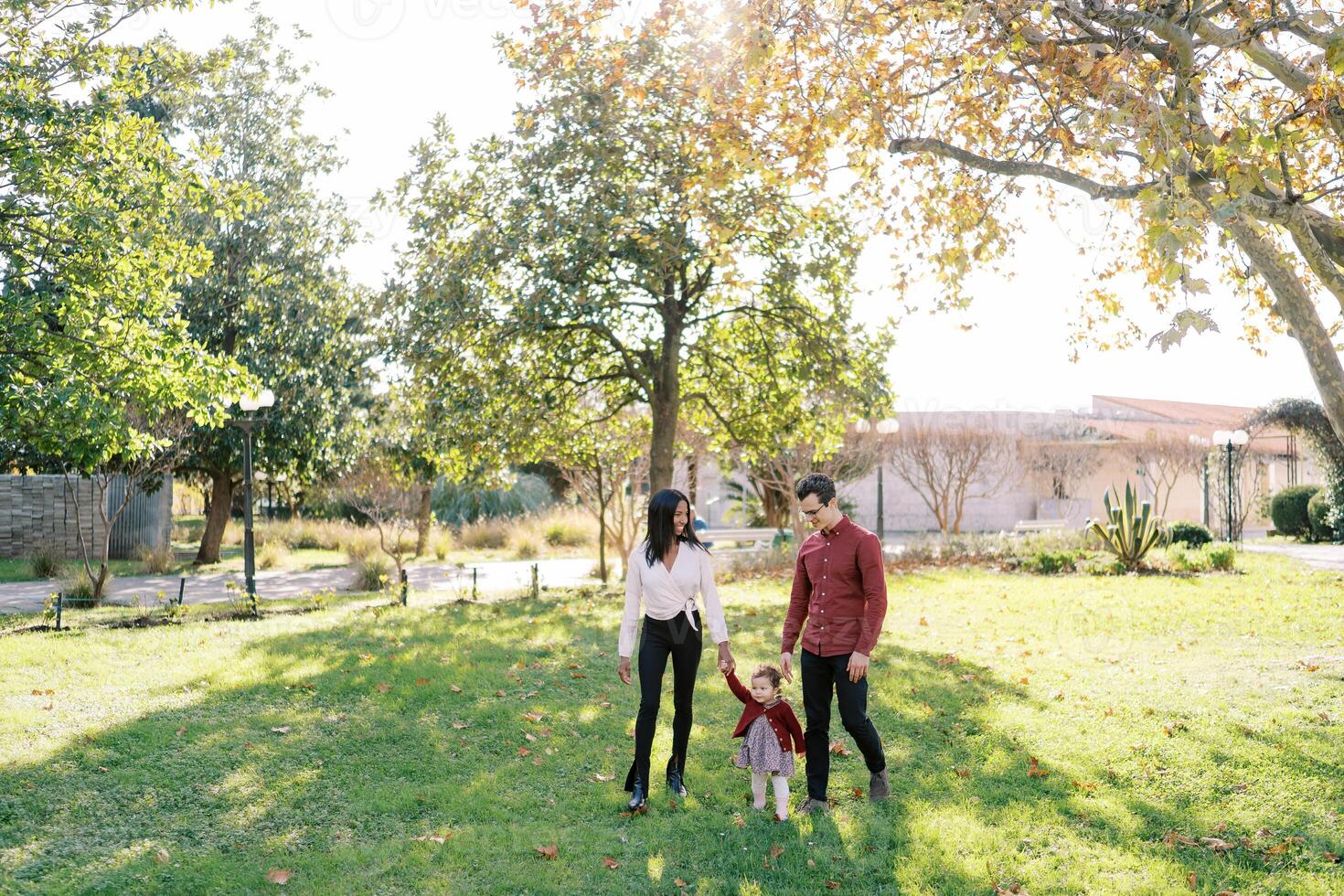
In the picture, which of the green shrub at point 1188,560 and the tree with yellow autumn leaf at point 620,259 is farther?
the green shrub at point 1188,560

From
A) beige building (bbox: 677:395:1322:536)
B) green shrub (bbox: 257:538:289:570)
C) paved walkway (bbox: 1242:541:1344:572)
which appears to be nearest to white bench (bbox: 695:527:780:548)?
beige building (bbox: 677:395:1322:536)

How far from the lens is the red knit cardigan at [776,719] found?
5.69 meters

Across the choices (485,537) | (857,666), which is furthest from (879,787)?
(485,537)

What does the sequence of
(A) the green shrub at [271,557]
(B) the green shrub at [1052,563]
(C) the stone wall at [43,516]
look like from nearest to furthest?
(B) the green shrub at [1052,563] → (A) the green shrub at [271,557] → (C) the stone wall at [43,516]

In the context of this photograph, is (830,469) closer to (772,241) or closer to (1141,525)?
(1141,525)

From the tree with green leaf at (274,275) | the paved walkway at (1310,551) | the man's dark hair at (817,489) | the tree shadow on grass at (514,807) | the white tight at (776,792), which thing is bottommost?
the tree shadow on grass at (514,807)

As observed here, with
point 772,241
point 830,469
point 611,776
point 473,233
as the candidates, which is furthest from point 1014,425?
point 611,776

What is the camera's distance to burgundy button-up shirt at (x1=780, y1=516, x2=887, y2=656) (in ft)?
18.0

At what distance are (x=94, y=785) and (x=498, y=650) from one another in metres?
4.89

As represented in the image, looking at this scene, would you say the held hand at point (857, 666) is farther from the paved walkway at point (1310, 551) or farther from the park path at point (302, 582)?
the paved walkway at point (1310, 551)

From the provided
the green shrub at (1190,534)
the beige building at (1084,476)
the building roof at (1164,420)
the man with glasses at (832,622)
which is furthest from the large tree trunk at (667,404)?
the building roof at (1164,420)

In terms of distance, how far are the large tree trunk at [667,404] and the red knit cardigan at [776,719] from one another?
10.6 metres

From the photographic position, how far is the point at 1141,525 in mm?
18859

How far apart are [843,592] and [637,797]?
5.84ft
